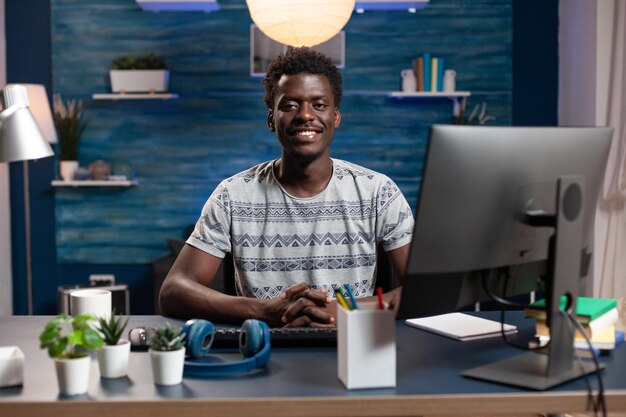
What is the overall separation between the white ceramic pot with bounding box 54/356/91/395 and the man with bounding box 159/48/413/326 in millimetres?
934

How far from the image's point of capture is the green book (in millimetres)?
1516

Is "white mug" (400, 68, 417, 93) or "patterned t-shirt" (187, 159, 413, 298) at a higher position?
"white mug" (400, 68, 417, 93)

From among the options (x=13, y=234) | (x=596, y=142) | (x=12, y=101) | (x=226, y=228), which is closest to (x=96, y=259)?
(x=13, y=234)

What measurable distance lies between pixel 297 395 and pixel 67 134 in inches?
153

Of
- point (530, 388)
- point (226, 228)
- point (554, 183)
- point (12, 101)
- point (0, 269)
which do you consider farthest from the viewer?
point (0, 269)

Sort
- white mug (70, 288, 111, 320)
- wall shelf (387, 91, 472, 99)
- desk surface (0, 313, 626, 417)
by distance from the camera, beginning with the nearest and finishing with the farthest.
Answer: desk surface (0, 313, 626, 417)
white mug (70, 288, 111, 320)
wall shelf (387, 91, 472, 99)

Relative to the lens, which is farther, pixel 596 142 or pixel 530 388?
pixel 596 142

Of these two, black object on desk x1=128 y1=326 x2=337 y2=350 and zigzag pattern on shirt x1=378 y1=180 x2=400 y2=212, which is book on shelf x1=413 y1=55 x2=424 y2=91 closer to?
zigzag pattern on shirt x1=378 y1=180 x2=400 y2=212

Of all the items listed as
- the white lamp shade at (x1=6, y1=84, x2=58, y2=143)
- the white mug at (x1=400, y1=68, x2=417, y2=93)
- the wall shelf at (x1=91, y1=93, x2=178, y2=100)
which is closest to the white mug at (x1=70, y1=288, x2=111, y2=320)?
the white lamp shade at (x1=6, y1=84, x2=58, y2=143)

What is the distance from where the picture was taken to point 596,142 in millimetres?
1488

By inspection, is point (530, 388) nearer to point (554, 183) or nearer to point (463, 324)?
point (554, 183)

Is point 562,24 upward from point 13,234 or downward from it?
upward

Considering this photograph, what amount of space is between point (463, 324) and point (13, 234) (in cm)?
386

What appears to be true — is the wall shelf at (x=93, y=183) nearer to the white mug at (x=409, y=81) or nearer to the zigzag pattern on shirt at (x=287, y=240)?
the white mug at (x=409, y=81)
